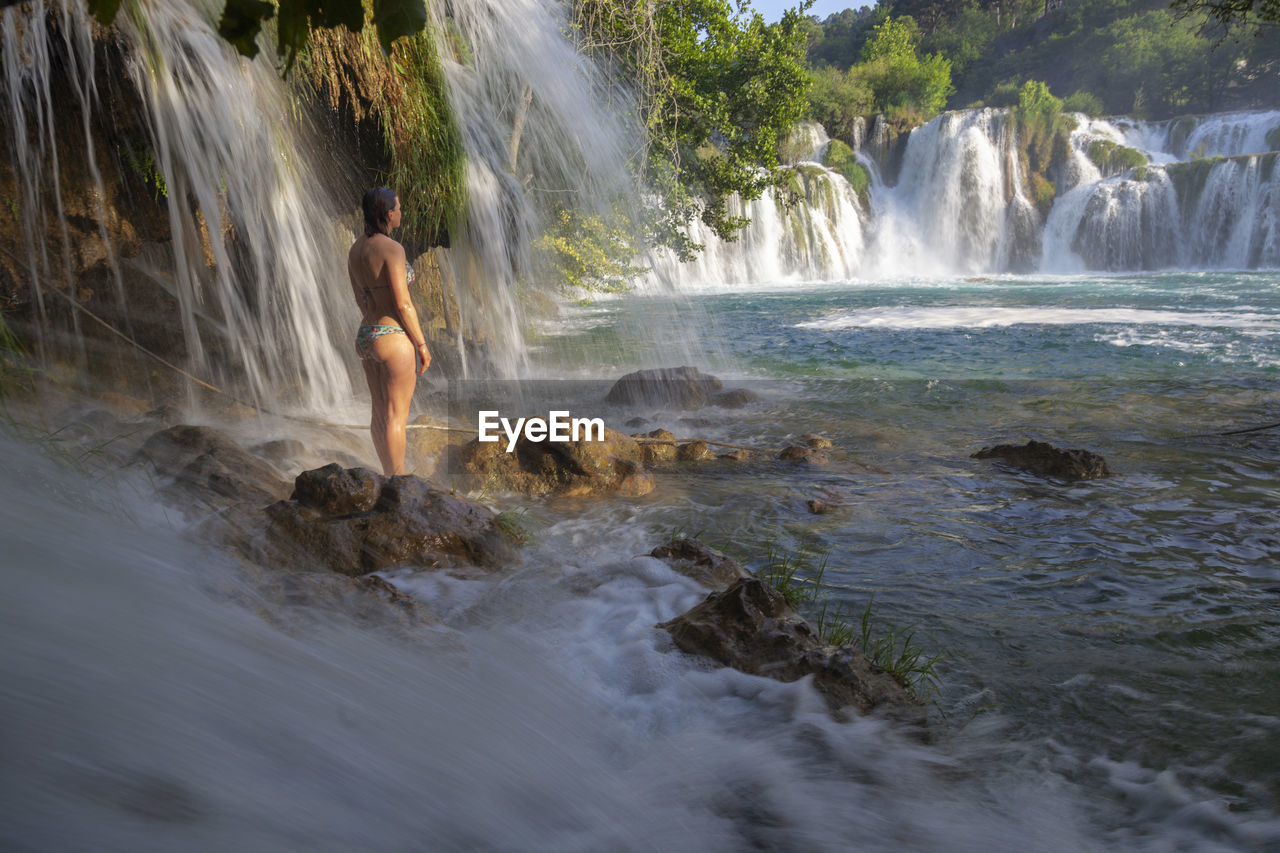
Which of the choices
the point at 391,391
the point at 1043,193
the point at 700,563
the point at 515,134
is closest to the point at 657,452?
the point at 391,391

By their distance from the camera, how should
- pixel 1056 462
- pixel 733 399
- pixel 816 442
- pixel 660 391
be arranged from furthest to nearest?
pixel 733 399, pixel 660 391, pixel 816 442, pixel 1056 462

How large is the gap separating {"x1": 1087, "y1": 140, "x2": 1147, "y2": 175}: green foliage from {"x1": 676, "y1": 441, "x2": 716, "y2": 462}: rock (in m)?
37.3

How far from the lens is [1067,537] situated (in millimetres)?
5336

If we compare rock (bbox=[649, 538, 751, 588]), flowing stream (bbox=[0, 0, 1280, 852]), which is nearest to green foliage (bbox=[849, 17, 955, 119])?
flowing stream (bbox=[0, 0, 1280, 852])

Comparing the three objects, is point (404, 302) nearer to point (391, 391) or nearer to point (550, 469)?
point (391, 391)

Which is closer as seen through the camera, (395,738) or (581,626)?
(395,738)

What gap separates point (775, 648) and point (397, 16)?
9.20 ft

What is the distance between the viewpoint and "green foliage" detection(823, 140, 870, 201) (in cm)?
3766

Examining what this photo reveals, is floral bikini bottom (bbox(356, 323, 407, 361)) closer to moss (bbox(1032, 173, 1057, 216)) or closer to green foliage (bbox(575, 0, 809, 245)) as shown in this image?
green foliage (bbox(575, 0, 809, 245))

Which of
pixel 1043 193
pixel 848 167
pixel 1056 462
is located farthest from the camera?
pixel 848 167

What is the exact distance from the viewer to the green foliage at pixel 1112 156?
119 ft

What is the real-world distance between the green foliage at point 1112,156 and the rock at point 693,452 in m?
37.3

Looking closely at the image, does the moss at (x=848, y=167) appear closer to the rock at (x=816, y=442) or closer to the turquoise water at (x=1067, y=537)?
the turquoise water at (x=1067, y=537)

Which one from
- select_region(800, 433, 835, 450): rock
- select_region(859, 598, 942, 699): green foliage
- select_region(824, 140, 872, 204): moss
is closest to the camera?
select_region(859, 598, 942, 699): green foliage
